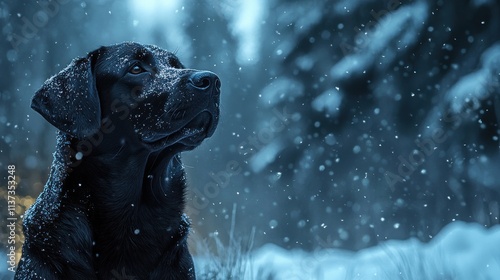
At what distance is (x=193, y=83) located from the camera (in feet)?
8.46

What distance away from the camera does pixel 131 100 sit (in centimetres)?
271

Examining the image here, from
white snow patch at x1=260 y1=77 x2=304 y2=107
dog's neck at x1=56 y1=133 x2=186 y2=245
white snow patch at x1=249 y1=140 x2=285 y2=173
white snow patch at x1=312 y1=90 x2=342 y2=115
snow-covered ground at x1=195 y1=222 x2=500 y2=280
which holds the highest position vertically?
white snow patch at x1=260 y1=77 x2=304 y2=107

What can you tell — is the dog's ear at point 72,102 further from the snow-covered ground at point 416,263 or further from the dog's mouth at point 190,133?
the snow-covered ground at point 416,263

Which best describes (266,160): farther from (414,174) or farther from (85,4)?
(85,4)

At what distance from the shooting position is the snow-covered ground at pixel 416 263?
4117 millimetres

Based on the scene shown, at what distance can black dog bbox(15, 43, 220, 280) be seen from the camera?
2463mm

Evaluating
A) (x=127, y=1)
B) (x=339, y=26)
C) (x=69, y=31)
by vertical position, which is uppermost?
(x=127, y=1)

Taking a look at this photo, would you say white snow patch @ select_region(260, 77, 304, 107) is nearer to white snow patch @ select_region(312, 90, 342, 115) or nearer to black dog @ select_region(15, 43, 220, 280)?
white snow patch @ select_region(312, 90, 342, 115)

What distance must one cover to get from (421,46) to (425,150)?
115 cm

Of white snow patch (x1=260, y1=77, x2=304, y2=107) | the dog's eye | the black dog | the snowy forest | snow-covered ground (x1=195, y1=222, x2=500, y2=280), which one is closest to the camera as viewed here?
the black dog

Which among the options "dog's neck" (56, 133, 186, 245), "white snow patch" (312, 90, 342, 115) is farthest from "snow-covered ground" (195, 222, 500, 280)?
"dog's neck" (56, 133, 186, 245)

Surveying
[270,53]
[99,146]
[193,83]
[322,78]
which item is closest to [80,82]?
[99,146]

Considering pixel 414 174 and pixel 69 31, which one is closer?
pixel 414 174

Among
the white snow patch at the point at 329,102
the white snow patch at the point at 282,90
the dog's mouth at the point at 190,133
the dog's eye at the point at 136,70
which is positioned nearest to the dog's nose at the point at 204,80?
the dog's mouth at the point at 190,133
